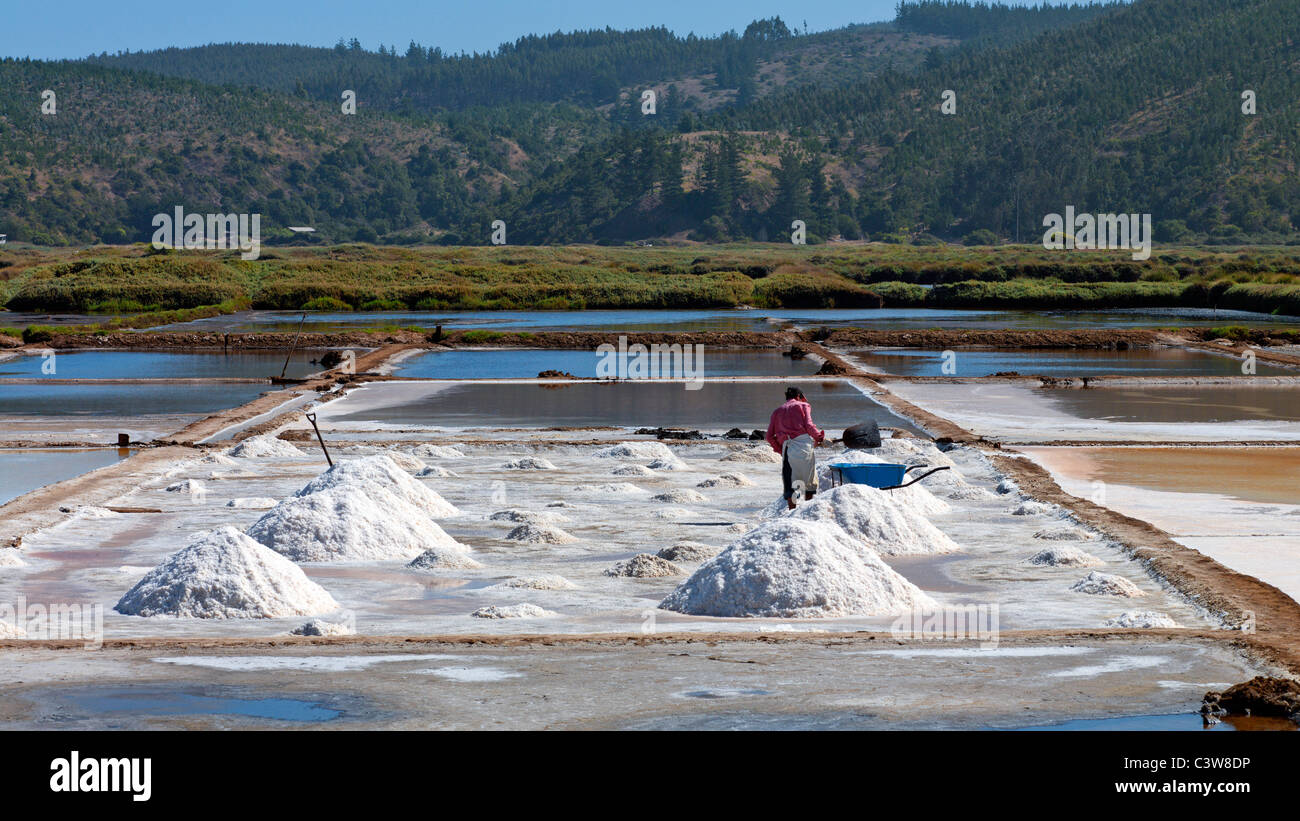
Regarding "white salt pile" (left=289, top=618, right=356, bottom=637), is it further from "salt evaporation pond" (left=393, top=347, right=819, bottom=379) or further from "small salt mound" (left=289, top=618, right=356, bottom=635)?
"salt evaporation pond" (left=393, top=347, right=819, bottom=379)

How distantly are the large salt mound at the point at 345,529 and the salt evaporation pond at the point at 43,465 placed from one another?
4402 mm

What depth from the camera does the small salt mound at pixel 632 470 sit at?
18672 millimetres

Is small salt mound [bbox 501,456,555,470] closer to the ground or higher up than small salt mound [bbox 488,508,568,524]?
higher up

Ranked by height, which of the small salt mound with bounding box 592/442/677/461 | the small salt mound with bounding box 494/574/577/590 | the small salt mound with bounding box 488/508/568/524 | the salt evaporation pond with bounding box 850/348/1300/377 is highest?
the salt evaporation pond with bounding box 850/348/1300/377

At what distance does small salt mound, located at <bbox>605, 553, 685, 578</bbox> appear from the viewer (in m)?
12.3

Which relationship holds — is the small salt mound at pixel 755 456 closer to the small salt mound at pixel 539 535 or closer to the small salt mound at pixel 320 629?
the small salt mound at pixel 539 535

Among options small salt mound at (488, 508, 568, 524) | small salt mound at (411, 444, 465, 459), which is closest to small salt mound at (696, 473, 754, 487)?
small salt mound at (488, 508, 568, 524)

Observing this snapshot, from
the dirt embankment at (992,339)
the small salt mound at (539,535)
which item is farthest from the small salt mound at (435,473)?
the dirt embankment at (992,339)

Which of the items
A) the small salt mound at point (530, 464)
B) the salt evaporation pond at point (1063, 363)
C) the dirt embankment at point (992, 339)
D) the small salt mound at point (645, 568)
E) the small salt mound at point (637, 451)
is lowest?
the small salt mound at point (645, 568)

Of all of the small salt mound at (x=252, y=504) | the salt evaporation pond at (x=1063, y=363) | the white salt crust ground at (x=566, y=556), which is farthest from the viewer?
the salt evaporation pond at (x=1063, y=363)

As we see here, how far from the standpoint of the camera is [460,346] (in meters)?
45.8

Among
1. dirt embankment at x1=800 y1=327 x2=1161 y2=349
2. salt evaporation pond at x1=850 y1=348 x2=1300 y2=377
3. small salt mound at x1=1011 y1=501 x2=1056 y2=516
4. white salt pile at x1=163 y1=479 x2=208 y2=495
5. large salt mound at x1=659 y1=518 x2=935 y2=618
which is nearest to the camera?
large salt mound at x1=659 y1=518 x2=935 y2=618

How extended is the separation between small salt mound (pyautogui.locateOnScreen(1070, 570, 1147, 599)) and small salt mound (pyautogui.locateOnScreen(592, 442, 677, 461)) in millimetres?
8266
